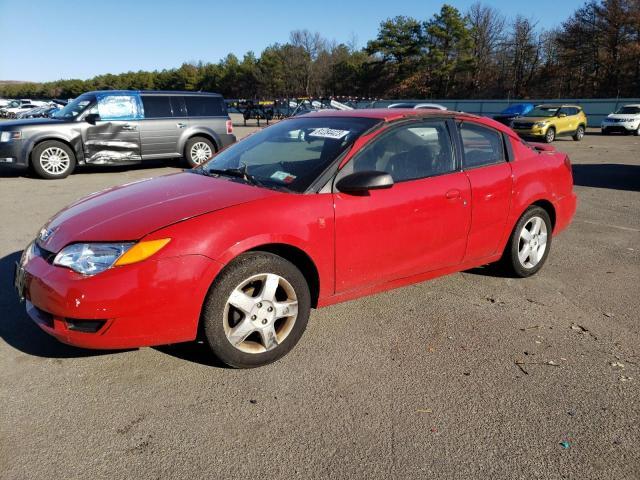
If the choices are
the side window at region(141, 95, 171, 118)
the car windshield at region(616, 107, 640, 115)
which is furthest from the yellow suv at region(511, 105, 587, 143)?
the side window at region(141, 95, 171, 118)

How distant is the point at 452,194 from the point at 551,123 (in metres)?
19.2

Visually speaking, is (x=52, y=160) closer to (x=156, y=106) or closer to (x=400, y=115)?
(x=156, y=106)

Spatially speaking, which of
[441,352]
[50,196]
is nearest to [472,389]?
[441,352]

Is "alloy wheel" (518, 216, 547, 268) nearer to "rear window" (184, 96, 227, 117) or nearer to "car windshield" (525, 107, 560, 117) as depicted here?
"rear window" (184, 96, 227, 117)

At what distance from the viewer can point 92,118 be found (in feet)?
33.6

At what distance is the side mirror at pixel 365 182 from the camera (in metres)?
3.10

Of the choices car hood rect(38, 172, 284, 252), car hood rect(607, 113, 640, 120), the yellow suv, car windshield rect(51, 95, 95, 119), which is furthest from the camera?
car hood rect(607, 113, 640, 120)

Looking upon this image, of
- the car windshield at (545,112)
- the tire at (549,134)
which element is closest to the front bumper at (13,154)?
the tire at (549,134)

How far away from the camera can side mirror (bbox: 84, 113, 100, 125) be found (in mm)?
10227

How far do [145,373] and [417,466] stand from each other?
1.65 m

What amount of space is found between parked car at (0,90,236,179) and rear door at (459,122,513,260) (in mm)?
8629

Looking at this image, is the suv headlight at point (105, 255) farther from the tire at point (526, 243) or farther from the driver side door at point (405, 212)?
the tire at point (526, 243)

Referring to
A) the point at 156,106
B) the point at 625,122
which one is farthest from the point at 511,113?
the point at 156,106

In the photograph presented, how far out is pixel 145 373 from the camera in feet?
9.57
